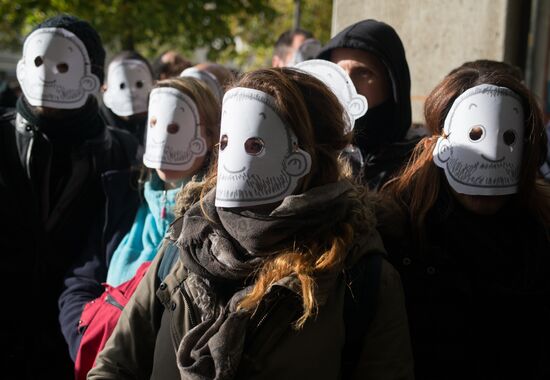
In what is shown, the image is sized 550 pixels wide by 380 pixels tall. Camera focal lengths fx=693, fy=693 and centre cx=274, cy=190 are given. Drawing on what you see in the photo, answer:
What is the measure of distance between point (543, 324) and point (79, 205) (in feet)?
6.79

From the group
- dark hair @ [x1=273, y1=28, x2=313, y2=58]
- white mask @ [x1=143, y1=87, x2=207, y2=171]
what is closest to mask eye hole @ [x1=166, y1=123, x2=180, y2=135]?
white mask @ [x1=143, y1=87, x2=207, y2=171]

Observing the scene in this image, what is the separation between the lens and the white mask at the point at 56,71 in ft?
11.0

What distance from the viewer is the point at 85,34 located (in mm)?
3502

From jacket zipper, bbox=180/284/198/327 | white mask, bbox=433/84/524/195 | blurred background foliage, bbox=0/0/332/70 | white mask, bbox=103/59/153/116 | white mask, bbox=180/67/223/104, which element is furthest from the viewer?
blurred background foliage, bbox=0/0/332/70

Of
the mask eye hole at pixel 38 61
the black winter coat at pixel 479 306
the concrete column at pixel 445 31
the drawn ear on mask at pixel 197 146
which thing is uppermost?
the concrete column at pixel 445 31

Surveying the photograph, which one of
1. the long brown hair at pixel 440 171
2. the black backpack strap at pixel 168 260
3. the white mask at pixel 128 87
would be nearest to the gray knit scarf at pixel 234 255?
the black backpack strap at pixel 168 260

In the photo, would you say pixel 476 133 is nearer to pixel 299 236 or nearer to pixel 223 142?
pixel 299 236

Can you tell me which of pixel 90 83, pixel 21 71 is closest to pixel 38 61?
pixel 21 71

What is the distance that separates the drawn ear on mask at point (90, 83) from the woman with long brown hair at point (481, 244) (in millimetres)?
1777

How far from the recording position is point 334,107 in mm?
2176

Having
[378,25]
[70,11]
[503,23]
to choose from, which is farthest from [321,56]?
[70,11]

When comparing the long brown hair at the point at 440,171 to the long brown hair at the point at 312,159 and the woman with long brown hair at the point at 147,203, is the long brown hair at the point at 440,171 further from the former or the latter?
the woman with long brown hair at the point at 147,203

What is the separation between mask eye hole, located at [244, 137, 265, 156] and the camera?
2121 millimetres

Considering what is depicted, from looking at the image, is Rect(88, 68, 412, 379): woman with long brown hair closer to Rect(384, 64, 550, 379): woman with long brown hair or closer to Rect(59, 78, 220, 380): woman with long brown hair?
Rect(384, 64, 550, 379): woman with long brown hair
